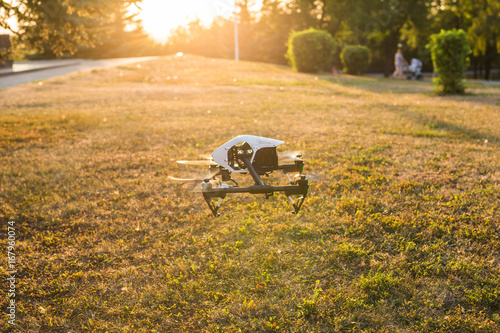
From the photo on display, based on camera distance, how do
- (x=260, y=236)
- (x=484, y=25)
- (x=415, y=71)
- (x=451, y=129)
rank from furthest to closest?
(x=415, y=71) → (x=484, y=25) → (x=451, y=129) → (x=260, y=236)

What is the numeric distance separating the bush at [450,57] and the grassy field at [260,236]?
6.58m

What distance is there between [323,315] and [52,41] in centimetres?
1009

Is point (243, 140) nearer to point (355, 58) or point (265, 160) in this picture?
point (265, 160)

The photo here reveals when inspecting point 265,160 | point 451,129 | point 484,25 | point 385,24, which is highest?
point 385,24

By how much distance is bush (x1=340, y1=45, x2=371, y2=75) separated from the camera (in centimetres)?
2953

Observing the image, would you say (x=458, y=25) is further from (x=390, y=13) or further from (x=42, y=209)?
(x=42, y=209)

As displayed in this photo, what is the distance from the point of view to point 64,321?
2.87m

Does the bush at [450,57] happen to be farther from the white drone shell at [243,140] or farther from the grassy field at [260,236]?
the white drone shell at [243,140]

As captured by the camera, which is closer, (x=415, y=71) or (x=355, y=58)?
(x=415, y=71)

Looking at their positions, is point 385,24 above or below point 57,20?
above

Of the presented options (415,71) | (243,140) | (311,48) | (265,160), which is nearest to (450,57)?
(415,71)

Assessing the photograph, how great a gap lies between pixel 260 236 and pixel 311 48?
975 inches

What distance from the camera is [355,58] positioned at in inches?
1171

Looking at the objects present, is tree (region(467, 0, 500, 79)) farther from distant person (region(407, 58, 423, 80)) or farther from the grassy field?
the grassy field
